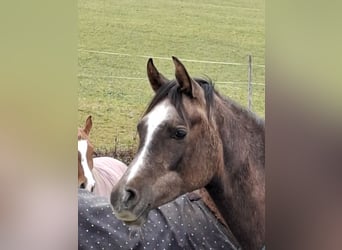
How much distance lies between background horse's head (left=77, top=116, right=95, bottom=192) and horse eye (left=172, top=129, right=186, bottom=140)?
316 millimetres

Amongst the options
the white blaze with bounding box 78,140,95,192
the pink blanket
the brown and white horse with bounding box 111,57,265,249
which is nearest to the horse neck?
the brown and white horse with bounding box 111,57,265,249

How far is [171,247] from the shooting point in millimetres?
2600

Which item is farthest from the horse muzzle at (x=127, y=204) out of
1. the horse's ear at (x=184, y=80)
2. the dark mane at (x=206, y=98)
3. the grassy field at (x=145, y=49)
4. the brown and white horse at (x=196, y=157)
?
the horse's ear at (x=184, y=80)

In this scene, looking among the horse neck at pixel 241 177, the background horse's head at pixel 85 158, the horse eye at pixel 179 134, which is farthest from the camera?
the horse neck at pixel 241 177

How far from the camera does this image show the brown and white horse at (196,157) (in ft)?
8.22

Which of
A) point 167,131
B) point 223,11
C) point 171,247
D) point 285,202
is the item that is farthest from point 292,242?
point 223,11

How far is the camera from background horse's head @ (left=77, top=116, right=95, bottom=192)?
2.44 m

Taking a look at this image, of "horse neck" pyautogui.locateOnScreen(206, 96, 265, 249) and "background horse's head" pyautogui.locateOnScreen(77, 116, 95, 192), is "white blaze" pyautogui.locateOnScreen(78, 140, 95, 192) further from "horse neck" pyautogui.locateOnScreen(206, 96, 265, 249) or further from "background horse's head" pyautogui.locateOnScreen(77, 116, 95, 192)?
"horse neck" pyautogui.locateOnScreen(206, 96, 265, 249)

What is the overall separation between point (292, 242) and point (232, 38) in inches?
36.0

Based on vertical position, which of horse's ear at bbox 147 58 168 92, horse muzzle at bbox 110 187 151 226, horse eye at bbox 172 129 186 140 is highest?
horse's ear at bbox 147 58 168 92

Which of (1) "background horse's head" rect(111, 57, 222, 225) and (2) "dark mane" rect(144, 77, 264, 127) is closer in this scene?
(1) "background horse's head" rect(111, 57, 222, 225)

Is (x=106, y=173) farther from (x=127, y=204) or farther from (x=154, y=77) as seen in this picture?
(x=154, y=77)

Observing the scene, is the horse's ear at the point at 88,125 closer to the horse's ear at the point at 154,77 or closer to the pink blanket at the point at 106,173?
the pink blanket at the point at 106,173

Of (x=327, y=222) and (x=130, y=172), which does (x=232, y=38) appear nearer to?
(x=130, y=172)
